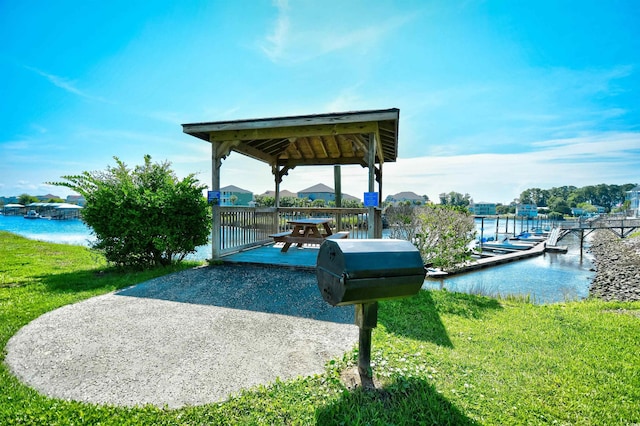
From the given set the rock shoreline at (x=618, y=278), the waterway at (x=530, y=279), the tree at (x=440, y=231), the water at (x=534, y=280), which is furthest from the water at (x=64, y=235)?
the rock shoreline at (x=618, y=278)

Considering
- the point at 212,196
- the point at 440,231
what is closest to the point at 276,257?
the point at 212,196

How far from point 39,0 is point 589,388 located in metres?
12.9

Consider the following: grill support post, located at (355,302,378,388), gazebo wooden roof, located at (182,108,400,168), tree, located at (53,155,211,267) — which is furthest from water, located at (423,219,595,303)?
grill support post, located at (355,302,378,388)

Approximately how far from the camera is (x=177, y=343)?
290cm

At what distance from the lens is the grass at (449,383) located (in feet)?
5.99

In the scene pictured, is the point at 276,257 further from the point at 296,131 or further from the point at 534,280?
the point at 534,280

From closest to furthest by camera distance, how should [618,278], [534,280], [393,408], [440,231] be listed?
[393,408], [440,231], [534,280], [618,278]

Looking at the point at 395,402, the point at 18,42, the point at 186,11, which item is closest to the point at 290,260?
the point at 395,402

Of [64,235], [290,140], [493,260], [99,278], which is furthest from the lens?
[64,235]

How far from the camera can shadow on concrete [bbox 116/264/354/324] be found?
13.0 feet

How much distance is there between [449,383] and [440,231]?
5.83 meters

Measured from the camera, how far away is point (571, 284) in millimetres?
14141

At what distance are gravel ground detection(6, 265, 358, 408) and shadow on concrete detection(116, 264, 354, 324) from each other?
27 mm

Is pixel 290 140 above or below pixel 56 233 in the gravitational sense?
above
